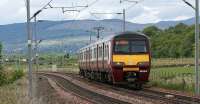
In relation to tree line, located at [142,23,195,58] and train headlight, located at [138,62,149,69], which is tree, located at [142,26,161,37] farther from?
train headlight, located at [138,62,149,69]

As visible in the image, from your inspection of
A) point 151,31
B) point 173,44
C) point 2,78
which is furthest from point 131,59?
point 151,31

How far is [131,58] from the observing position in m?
38.8

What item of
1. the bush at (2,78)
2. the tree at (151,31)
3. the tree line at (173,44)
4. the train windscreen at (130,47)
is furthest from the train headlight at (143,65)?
the tree at (151,31)

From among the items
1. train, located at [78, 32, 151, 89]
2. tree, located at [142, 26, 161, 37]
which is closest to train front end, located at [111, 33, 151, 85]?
train, located at [78, 32, 151, 89]

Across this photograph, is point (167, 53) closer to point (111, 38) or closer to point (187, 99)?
point (111, 38)

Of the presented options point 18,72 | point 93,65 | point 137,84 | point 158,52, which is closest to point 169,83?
point 137,84

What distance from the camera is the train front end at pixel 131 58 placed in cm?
3869

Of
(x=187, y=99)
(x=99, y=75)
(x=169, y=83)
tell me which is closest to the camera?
(x=187, y=99)

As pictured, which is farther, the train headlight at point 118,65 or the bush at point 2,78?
the bush at point 2,78

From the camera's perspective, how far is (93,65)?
50.2 metres

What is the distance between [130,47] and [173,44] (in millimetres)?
95201

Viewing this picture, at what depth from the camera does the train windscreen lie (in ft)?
128

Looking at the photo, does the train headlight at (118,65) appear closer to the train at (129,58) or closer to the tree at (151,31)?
the train at (129,58)

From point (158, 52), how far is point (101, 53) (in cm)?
8485
